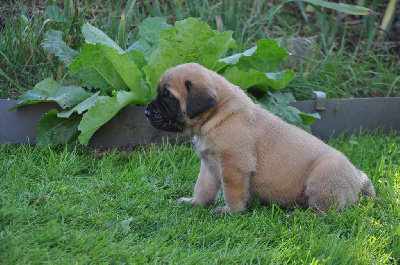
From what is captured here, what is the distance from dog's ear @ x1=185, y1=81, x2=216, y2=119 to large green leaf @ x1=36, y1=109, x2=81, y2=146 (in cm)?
184

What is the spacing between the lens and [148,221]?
13.3 ft

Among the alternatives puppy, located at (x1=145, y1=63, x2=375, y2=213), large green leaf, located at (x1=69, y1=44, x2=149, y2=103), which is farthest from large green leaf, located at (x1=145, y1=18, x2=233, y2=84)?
puppy, located at (x1=145, y1=63, x2=375, y2=213)

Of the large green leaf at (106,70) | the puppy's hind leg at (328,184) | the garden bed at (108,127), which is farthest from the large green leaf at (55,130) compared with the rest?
the puppy's hind leg at (328,184)

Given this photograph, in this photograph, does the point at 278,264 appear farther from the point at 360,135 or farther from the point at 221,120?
the point at 360,135

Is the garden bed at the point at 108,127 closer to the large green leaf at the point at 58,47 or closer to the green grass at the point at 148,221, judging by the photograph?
the green grass at the point at 148,221

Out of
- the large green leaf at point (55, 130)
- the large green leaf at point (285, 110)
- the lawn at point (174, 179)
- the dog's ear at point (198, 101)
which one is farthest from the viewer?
the large green leaf at point (285, 110)

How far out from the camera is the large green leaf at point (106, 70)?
18.5 feet

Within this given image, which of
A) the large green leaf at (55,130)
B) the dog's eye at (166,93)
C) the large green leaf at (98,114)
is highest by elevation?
the dog's eye at (166,93)

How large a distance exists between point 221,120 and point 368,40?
5.00 metres

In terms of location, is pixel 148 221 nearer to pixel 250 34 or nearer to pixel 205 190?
pixel 205 190

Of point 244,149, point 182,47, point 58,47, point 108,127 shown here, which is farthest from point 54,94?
point 244,149

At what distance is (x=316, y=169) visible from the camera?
4.38 meters

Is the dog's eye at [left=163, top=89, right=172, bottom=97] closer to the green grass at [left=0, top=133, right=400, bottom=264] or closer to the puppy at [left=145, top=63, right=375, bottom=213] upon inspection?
the puppy at [left=145, top=63, right=375, bottom=213]

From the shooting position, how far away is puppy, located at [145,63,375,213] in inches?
170
